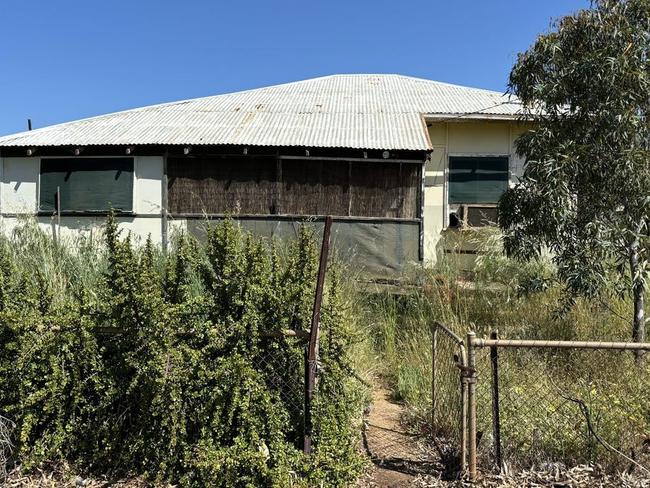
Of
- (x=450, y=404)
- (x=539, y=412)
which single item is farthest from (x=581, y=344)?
(x=450, y=404)

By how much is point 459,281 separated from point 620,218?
3.24 m

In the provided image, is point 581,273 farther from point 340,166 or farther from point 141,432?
point 340,166

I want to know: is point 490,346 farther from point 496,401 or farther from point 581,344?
point 581,344

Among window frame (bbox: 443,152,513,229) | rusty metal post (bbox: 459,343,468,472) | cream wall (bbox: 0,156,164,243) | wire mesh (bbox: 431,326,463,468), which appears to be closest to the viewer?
rusty metal post (bbox: 459,343,468,472)

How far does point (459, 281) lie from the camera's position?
7.65 meters

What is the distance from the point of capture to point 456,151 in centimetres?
1043

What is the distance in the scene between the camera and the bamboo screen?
9.34 m

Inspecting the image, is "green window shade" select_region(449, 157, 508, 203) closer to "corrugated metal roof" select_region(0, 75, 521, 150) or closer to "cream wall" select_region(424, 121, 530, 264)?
"cream wall" select_region(424, 121, 530, 264)

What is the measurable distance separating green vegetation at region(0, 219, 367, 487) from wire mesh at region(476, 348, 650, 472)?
3.71ft

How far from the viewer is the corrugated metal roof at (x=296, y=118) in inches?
369

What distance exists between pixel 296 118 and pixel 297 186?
2.13 m

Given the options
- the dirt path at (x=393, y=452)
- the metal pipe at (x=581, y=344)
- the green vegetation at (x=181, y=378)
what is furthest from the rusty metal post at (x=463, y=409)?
the green vegetation at (x=181, y=378)

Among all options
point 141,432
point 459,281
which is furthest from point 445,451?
point 459,281

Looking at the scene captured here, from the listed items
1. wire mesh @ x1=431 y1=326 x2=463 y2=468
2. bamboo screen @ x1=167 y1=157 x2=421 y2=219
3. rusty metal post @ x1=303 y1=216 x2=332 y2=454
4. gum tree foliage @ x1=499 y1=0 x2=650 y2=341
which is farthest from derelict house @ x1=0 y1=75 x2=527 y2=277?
rusty metal post @ x1=303 y1=216 x2=332 y2=454
